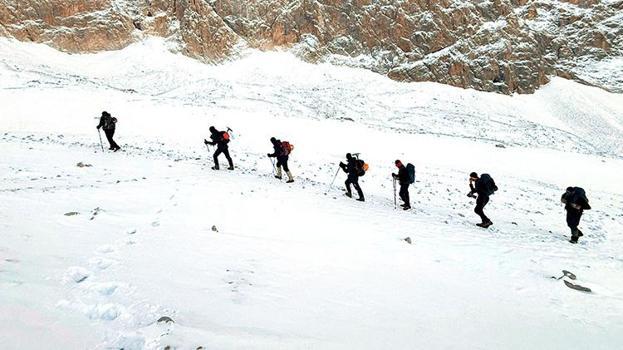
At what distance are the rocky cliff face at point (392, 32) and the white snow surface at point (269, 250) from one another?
162 feet

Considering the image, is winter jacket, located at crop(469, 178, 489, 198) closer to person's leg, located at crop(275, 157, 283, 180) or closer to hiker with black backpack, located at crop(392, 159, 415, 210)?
hiker with black backpack, located at crop(392, 159, 415, 210)

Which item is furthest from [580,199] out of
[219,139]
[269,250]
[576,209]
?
[219,139]

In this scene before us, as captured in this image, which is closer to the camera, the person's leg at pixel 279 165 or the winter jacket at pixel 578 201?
the winter jacket at pixel 578 201

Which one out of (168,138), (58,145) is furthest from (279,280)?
(168,138)

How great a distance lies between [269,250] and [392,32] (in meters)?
82.2

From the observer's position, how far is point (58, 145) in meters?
20.0

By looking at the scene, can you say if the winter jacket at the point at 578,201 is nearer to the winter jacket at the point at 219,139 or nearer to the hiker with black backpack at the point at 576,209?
the hiker with black backpack at the point at 576,209

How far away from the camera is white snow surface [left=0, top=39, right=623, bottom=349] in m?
5.38

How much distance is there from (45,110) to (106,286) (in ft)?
89.1

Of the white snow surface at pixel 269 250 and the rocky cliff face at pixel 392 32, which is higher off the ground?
the rocky cliff face at pixel 392 32

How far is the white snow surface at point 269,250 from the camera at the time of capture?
17.6 feet

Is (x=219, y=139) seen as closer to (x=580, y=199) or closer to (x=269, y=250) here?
(x=269, y=250)

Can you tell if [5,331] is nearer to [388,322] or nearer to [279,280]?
[279,280]

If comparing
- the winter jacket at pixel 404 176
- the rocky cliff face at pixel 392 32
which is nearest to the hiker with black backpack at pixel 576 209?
the winter jacket at pixel 404 176
